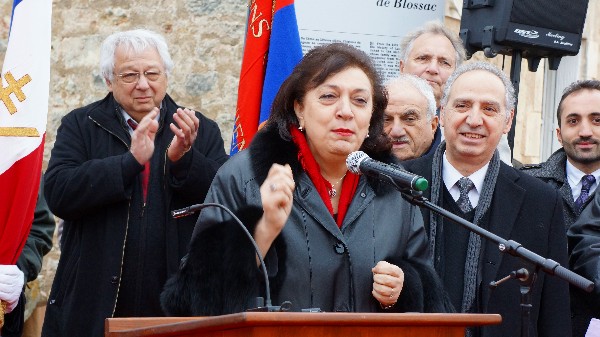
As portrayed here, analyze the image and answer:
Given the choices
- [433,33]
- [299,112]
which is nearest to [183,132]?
[299,112]

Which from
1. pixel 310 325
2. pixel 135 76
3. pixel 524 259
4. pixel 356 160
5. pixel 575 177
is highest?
pixel 135 76

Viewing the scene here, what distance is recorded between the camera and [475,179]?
6180mm

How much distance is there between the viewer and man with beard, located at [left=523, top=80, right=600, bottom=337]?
23.5 feet

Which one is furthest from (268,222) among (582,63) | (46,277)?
(582,63)

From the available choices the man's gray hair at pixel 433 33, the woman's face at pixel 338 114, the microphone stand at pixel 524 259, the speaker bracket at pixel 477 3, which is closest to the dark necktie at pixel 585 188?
the man's gray hair at pixel 433 33

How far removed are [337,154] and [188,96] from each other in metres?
6.75

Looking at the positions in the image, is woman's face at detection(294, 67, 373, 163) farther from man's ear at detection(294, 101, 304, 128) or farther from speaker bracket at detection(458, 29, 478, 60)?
speaker bracket at detection(458, 29, 478, 60)

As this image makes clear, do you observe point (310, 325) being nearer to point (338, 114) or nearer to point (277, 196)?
point (277, 196)

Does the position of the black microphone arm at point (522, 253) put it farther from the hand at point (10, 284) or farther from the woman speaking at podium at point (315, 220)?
the hand at point (10, 284)

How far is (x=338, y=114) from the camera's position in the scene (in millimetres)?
5242

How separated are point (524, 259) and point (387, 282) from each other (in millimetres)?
736

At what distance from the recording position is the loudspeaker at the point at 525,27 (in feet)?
27.9

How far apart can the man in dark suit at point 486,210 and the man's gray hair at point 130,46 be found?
1513mm

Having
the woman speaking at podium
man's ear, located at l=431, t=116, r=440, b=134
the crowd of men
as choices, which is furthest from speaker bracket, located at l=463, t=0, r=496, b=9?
the woman speaking at podium
